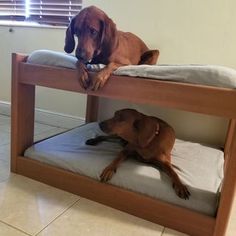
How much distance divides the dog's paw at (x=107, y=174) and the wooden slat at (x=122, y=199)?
0.08 ft

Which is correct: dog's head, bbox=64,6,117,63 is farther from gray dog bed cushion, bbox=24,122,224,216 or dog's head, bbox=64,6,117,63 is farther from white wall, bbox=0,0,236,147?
white wall, bbox=0,0,236,147

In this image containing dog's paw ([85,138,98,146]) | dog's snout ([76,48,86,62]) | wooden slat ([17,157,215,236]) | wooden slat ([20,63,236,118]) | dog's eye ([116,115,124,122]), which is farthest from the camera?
dog's paw ([85,138,98,146])

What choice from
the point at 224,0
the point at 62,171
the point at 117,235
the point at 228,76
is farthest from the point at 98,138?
the point at 224,0

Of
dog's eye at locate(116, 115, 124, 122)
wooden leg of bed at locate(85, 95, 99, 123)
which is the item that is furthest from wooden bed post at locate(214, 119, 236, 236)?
wooden leg of bed at locate(85, 95, 99, 123)

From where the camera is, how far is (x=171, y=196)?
1.10 meters

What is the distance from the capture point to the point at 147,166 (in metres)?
1.26

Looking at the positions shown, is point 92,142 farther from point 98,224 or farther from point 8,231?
point 8,231

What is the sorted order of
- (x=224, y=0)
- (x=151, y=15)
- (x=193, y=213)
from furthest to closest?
(x=151, y=15)
(x=224, y=0)
(x=193, y=213)

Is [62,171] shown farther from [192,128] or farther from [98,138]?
[192,128]

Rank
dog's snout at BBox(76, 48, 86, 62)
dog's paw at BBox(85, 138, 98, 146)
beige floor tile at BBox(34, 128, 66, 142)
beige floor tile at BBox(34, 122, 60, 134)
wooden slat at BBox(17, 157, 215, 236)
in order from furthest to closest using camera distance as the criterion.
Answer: beige floor tile at BBox(34, 122, 60, 134) < beige floor tile at BBox(34, 128, 66, 142) < dog's paw at BBox(85, 138, 98, 146) < dog's snout at BBox(76, 48, 86, 62) < wooden slat at BBox(17, 157, 215, 236)

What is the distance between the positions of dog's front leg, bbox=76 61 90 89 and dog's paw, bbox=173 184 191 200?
1.85 feet

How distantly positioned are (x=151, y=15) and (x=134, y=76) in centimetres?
88

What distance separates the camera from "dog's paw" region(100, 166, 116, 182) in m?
1.20

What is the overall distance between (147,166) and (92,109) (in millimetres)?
878
